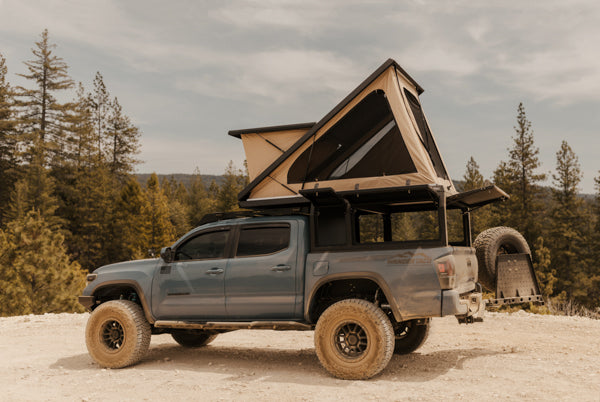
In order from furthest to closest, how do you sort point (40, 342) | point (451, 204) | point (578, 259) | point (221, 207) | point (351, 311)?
1. point (221, 207)
2. point (578, 259)
3. point (40, 342)
4. point (451, 204)
5. point (351, 311)

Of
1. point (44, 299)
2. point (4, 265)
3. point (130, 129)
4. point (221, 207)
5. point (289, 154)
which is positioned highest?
point (130, 129)

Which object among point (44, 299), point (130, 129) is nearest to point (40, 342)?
point (44, 299)

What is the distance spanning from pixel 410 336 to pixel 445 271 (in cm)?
212

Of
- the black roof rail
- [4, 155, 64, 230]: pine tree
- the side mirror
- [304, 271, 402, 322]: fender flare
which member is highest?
[4, 155, 64, 230]: pine tree

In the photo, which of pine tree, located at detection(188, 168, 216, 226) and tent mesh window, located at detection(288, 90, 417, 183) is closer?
tent mesh window, located at detection(288, 90, 417, 183)

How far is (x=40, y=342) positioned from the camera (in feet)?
32.4

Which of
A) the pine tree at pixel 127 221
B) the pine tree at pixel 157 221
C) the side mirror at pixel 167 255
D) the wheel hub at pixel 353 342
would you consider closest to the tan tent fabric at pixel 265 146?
the side mirror at pixel 167 255

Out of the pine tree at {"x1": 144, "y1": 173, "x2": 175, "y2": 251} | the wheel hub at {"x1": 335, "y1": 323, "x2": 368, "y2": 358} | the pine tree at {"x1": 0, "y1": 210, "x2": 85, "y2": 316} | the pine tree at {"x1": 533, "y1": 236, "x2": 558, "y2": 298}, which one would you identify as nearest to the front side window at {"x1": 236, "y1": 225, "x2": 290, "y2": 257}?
the wheel hub at {"x1": 335, "y1": 323, "x2": 368, "y2": 358}

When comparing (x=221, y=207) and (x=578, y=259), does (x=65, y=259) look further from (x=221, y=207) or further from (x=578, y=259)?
(x=578, y=259)

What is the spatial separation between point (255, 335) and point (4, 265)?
16.1 meters

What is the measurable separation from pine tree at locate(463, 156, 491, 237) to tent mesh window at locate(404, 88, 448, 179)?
44.4m

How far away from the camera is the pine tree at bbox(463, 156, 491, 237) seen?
51.0 m

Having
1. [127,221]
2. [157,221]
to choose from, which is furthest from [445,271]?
[127,221]

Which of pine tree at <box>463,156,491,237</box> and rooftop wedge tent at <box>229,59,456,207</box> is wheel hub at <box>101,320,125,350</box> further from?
pine tree at <box>463,156,491,237</box>
